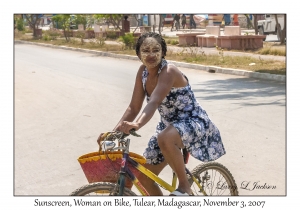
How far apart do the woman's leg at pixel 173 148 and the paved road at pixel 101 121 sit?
172cm

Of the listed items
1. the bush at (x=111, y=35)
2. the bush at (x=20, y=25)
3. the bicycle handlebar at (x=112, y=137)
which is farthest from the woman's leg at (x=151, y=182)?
the bush at (x=20, y=25)

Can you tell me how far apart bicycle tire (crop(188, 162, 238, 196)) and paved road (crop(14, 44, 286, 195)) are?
741 millimetres

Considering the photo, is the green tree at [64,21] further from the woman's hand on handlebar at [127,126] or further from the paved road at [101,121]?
the woman's hand on handlebar at [127,126]

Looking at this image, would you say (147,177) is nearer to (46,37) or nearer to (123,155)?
(123,155)

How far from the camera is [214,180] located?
4551 mm

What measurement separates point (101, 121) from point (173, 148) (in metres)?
5.46

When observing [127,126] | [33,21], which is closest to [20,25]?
[33,21]

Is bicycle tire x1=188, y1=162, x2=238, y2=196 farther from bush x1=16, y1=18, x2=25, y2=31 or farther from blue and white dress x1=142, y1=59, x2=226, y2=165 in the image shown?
bush x1=16, y1=18, x2=25, y2=31

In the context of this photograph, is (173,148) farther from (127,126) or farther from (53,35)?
(53,35)

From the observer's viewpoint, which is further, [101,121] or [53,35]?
[53,35]

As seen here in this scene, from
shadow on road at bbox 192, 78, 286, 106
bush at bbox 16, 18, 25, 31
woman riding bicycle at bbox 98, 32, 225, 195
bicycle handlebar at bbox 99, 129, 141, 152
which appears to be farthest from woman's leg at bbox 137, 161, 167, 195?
bush at bbox 16, 18, 25, 31

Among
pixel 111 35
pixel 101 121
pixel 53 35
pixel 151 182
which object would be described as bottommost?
pixel 101 121

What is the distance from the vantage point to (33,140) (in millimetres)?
7883

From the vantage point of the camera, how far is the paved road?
19.7 feet
